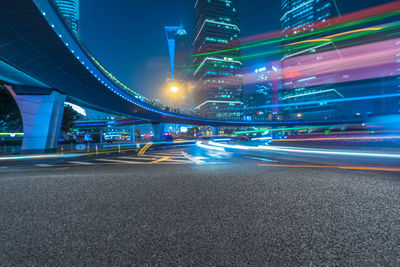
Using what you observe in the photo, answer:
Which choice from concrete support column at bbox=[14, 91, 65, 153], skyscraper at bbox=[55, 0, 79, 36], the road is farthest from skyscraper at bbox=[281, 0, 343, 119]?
skyscraper at bbox=[55, 0, 79, 36]

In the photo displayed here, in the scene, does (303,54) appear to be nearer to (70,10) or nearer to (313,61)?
(313,61)

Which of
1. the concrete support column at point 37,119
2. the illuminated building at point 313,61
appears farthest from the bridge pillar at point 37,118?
the illuminated building at point 313,61

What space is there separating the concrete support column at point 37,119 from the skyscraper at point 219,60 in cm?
13818

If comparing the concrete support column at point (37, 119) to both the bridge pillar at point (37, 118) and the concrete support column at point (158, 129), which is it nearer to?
the bridge pillar at point (37, 118)

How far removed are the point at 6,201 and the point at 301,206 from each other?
22.7 feet

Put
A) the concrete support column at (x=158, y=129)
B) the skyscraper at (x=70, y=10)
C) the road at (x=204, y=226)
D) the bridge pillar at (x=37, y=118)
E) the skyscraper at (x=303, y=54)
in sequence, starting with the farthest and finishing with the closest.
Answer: the skyscraper at (x=303, y=54), the skyscraper at (x=70, y=10), the concrete support column at (x=158, y=129), the bridge pillar at (x=37, y=118), the road at (x=204, y=226)

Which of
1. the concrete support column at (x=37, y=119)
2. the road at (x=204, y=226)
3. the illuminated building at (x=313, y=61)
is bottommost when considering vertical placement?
the road at (x=204, y=226)

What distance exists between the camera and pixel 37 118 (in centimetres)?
2073

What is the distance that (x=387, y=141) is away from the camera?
42.6 feet

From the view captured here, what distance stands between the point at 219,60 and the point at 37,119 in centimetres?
16247

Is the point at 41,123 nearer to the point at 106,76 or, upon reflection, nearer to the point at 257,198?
the point at 106,76

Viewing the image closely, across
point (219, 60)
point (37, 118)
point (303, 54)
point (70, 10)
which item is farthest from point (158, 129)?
point (303, 54)

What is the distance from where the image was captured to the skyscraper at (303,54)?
11662cm

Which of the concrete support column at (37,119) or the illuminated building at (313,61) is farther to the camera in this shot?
the illuminated building at (313,61)
